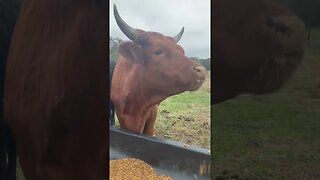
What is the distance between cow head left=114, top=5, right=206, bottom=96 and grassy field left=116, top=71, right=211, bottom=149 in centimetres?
7

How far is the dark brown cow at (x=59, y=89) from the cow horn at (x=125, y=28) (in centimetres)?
121

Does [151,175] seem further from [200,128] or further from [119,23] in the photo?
[119,23]

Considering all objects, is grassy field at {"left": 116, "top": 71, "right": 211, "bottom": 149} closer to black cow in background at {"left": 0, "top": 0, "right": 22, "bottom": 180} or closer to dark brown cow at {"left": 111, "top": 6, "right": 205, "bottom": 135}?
dark brown cow at {"left": 111, "top": 6, "right": 205, "bottom": 135}

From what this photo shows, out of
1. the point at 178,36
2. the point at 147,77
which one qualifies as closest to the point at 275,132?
the point at 178,36

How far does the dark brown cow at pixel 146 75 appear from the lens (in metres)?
3.63

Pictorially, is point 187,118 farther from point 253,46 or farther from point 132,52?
point 253,46

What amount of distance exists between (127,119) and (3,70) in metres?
1.47

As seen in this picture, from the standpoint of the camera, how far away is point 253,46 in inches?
78.8

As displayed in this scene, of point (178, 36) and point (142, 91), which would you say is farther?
point (142, 91)

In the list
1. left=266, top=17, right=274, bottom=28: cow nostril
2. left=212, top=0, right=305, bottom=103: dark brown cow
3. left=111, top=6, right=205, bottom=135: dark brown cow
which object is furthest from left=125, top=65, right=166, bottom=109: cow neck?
left=266, top=17, right=274, bottom=28: cow nostril

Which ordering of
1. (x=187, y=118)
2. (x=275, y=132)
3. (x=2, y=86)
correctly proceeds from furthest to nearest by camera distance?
(x=187, y=118) → (x=2, y=86) → (x=275, y=132)

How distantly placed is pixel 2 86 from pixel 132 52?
1311mm

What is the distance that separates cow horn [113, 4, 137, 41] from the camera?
3898mm

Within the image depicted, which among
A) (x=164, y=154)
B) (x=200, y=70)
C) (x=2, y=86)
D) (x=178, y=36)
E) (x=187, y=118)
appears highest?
(x=178, y=36)
